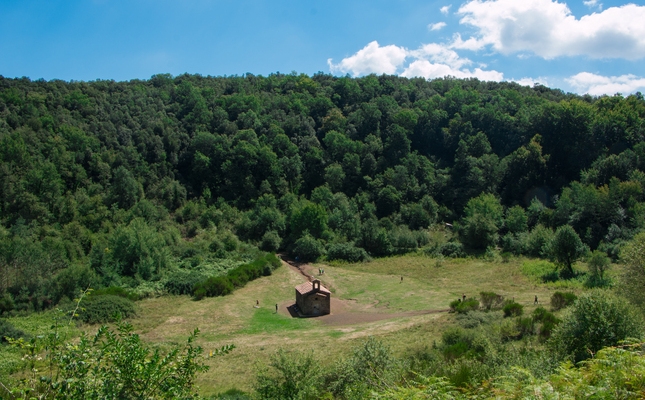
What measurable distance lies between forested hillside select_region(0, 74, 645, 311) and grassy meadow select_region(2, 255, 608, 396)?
169 inches

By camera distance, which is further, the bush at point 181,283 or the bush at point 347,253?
the bush at point 347,253

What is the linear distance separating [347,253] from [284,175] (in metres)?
21.9

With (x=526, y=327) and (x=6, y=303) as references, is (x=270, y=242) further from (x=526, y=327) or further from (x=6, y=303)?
(x=526, y=327)

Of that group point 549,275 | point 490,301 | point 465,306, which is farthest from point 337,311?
point 549,275

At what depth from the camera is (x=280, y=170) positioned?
66.1 metres

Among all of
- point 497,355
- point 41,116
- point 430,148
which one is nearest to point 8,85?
point 41,116

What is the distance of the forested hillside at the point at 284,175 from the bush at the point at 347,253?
0.52 ft

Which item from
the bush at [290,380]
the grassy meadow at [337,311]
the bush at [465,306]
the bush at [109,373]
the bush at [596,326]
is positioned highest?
the bush at [109,373]

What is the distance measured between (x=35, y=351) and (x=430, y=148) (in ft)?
237

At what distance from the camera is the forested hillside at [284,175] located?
4384 centimetres

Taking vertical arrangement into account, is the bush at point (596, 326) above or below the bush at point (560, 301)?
above

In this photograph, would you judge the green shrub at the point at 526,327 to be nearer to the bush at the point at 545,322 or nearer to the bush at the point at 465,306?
the bush at the point at 545,322

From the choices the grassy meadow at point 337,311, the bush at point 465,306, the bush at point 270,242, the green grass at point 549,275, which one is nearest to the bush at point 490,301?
the bush at point 465,306

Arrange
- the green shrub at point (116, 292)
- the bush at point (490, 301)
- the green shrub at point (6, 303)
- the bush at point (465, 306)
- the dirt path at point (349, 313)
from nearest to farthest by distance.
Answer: the bush at point (465, 306) → the bush at point (490, 301) → the dirt path at point (349, 313) → the green shrub at point (6, 303) → the green shrub at point (116, 292)
